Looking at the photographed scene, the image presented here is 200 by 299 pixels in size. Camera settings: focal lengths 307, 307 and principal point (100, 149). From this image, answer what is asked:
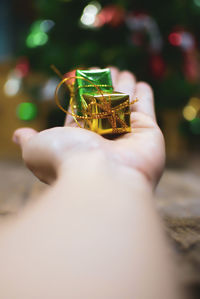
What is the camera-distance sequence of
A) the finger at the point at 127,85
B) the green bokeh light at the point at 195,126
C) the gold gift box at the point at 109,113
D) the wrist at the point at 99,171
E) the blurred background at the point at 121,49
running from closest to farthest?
the wrist at the point at 99,171, the gold gift box at the point at 109,113, the finger at the point at 127,85, the blurred background at the point at 121,49, the green bokeh light at the point at 195,126

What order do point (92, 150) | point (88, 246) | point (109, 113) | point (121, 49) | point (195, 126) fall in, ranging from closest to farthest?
point (88, 246), point (92, 150), point (109, 113), point (121, 49), point (195, 126)

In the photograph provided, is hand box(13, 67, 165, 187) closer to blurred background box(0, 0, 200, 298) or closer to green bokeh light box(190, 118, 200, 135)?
blurred background box(0, 0, 200, 298)

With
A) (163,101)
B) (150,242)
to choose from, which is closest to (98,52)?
(163,101)

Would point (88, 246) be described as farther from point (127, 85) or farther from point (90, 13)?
point (90, 13)

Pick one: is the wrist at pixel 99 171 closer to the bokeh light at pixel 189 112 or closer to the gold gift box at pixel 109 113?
the gold gift box at pixel 109 113

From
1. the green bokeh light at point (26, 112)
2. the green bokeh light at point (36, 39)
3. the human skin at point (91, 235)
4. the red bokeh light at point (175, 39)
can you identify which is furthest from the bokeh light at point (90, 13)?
the human skin at point (91, 235)

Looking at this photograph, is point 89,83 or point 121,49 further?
point 121,49

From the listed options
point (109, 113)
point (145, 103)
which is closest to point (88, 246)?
point (109, 113)
